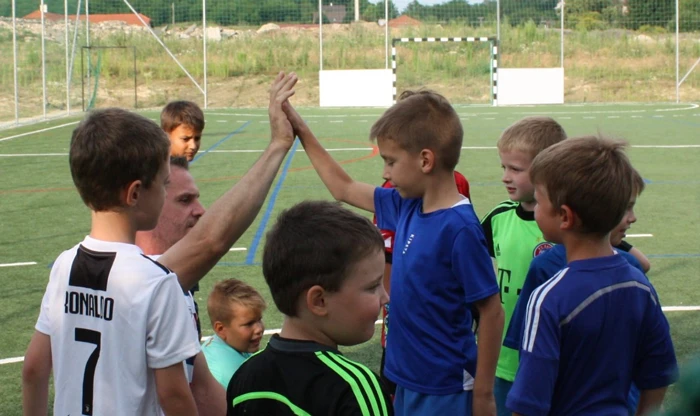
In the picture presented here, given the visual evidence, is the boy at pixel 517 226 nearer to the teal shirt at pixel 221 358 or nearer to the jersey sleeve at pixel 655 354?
the jersey sleeve at pixel 655 354

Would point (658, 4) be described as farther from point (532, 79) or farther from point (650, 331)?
point (650, 331)

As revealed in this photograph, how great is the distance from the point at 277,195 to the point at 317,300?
32.7 ft

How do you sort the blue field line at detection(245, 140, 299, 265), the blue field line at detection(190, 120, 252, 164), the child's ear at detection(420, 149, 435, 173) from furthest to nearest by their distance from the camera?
the blue field line at detection(190, 120, 252, 164) → the blue field line at detection(245, 140, 299, 265) → the child's ear at detection(420, 149, 435, 173)

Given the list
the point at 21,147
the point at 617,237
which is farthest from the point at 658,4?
the point at 617,237

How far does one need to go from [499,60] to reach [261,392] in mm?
37075

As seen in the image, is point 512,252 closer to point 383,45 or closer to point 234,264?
point 234,264

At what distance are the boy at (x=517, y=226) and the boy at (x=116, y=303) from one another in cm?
156

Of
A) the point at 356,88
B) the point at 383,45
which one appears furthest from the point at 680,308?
the point at 383,45


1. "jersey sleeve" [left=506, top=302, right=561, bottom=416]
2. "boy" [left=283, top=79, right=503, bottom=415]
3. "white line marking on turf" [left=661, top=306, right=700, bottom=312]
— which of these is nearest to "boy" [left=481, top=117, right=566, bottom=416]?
"boy" [left=283, top=79, right=503, bottom=415]

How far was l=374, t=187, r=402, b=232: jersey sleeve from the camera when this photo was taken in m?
3.41

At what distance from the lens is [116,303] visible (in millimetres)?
2215

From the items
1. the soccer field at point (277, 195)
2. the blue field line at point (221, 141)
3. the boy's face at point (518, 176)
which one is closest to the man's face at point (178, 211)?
the boy's face at point (518, 176)

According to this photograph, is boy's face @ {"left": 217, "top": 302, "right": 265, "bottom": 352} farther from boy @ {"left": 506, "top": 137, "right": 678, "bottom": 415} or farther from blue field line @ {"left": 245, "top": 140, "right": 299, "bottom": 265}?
blue field line @ {"left": 245, "top": 140, "right": 299, "bottom": 265}

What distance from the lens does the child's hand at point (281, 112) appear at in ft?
9.41
